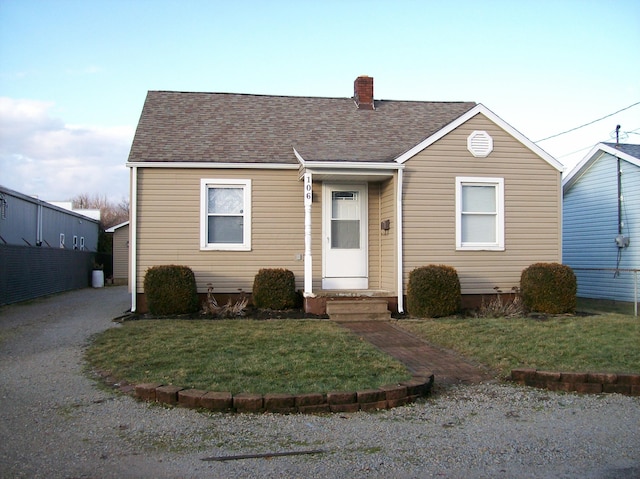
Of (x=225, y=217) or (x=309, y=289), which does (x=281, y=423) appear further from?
(x=225, y=217)

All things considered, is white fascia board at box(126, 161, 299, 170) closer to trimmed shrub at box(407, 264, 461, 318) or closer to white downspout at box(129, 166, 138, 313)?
white downspout at box(129, 166, 138, 313)

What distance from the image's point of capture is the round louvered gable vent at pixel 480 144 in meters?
13.6

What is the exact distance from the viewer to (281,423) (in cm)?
558

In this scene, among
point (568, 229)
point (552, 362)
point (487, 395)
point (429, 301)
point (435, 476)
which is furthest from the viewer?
point (568, 229)

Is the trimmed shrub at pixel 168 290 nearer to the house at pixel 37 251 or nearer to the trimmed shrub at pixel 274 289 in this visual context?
the trimmed shrub at pixel 274 289

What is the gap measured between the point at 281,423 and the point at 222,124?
35.4ft

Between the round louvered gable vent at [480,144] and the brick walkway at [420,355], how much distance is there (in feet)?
15.1

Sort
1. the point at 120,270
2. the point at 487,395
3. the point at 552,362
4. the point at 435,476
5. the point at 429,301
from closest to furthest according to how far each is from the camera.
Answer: the point at 435,476 → the point at 487,395 → the point at 552,362 → the point at 429,301 → the point at 120,270

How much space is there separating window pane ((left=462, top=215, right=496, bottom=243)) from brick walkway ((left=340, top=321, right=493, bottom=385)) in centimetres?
340

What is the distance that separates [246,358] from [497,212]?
26.1 feet

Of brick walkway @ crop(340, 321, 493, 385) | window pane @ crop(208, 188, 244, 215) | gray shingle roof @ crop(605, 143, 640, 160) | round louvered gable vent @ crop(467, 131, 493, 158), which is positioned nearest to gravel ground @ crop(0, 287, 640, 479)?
brick walkway @ crop(340, 321, 493, 385)

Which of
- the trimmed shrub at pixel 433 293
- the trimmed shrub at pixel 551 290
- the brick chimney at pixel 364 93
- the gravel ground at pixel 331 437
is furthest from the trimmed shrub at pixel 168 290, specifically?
the trimmed shrub at pixel 551 290

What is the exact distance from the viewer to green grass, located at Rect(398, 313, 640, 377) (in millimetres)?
7844

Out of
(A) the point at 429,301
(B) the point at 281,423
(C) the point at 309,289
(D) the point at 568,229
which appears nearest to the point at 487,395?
(B) the point at 281,423
